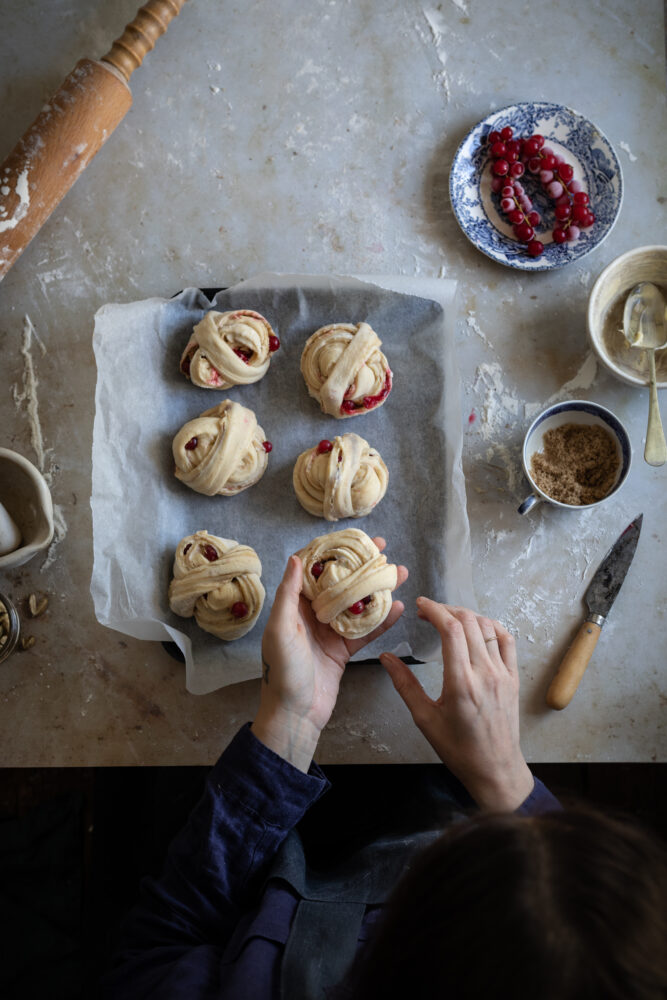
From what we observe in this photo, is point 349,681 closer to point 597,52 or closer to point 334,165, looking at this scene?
point 334,165

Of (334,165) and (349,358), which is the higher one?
(334,165)

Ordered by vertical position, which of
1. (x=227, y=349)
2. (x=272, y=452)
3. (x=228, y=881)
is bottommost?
(x=228, y=881)

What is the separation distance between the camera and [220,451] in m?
1.68

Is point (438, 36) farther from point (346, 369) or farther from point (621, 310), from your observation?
point (346, 369)

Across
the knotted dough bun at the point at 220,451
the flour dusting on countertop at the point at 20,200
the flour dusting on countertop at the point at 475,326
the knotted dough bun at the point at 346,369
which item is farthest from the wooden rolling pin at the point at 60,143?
the flour dusting on countertop at the point at 475,326

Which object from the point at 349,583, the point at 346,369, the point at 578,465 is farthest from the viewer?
the point at 578,465

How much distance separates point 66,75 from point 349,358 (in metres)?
1.22

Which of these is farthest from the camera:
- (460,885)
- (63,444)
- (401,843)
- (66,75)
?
(66,75)

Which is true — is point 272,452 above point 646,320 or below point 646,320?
below

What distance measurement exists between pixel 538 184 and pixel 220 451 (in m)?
1.18

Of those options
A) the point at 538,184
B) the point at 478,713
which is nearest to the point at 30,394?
the point at 478,713

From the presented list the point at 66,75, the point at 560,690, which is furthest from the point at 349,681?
the point at 66,75

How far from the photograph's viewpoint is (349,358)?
5.61ft

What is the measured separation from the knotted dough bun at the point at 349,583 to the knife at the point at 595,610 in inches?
20.3
